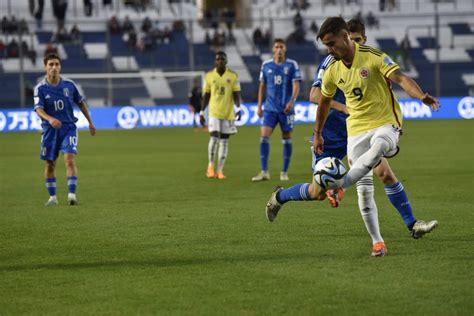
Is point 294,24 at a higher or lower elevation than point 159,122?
higher

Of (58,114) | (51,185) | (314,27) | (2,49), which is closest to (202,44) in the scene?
(314,27)

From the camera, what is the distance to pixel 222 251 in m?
8.92

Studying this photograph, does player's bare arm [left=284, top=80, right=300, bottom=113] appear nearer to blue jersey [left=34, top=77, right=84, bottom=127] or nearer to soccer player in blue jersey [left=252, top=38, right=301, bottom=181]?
soccer player in blue jersey [left=252, top=38, right=301, bottom=181]

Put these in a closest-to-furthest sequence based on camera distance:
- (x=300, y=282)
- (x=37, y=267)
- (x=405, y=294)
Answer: (x=405, y=294), (x=300, y=282), (x=37, y=267)

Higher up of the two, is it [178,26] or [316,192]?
[316,192]

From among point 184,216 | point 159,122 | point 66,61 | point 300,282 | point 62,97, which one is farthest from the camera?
point 66,61

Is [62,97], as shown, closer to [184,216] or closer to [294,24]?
[184,216]

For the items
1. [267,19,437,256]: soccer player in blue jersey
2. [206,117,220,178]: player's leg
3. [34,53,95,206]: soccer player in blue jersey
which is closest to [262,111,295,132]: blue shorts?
[206,117,220,178]: player's leg

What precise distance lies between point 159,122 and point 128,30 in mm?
8976

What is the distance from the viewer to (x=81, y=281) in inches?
298

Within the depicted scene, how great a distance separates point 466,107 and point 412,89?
32306mm

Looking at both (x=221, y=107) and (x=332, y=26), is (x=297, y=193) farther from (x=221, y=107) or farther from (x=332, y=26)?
(x=221, y=107)

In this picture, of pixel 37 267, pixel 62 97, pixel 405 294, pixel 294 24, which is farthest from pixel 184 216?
pixel 294 24

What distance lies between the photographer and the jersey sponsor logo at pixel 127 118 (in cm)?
3784
